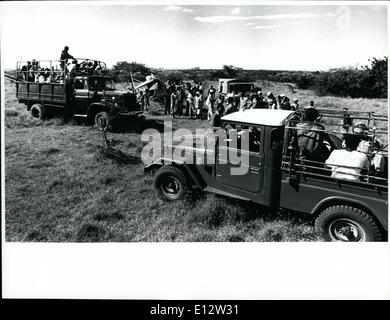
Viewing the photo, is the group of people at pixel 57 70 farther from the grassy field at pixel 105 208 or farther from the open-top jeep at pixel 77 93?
the grassy field at pixel 105 208

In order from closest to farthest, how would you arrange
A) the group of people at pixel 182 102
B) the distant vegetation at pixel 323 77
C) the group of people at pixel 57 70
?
the group of people at pixel 57 70
the group of people at pixel 182 102
the distant vegetation at pixel 323 77

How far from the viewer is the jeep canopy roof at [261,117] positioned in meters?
4.65

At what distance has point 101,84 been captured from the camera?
444 inches

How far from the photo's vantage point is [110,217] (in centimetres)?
529

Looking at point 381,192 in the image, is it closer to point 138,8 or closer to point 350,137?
point 350,137

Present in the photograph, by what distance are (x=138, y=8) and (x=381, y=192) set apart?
4.48 metres

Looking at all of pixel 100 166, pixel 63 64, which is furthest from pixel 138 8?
pixel 63 64

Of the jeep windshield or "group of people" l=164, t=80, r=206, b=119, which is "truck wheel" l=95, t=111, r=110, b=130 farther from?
"group of people" l=164, t=80, r=206, b=119

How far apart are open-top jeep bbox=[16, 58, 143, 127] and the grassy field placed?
9.24 ft

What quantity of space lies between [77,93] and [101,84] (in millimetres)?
838

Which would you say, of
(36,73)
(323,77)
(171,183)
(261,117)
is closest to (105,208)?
(171,183)

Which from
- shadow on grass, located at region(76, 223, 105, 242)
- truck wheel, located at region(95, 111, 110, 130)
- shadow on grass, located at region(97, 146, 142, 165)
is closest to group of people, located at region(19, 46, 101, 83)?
truck wheel, located at region(95, 111, 110, 130)

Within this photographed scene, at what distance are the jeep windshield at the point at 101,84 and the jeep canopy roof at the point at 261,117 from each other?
7.25 metres

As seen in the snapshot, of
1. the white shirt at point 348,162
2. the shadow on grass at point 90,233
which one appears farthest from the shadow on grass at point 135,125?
the white shirt at point 348,162
